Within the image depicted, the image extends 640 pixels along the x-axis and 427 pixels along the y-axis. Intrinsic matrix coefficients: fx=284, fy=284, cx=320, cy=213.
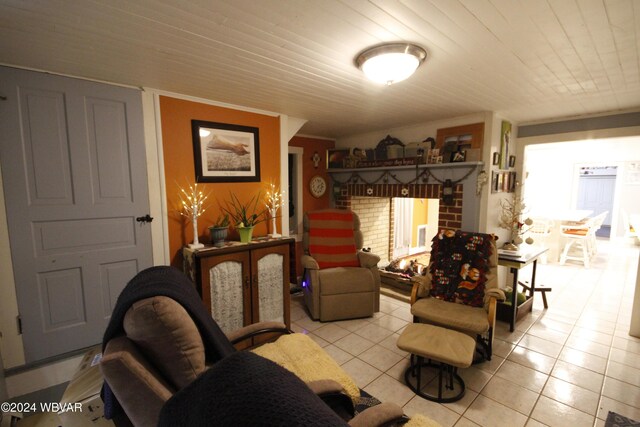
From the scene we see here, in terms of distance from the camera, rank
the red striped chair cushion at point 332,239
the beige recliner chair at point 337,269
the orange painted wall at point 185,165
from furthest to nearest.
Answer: the red striped chair cushion at point 332,239
the beige recliner chair at point 337,269
the orange painted wall at point 185,165

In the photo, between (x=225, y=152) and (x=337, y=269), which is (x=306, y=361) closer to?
(x=337, y=269)

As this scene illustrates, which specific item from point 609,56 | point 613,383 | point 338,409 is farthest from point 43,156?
point 613,383

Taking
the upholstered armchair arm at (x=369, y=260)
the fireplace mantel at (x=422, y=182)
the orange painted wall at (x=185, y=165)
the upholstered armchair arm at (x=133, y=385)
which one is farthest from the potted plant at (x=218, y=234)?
the fireplace mantel at (x=422, y=182)

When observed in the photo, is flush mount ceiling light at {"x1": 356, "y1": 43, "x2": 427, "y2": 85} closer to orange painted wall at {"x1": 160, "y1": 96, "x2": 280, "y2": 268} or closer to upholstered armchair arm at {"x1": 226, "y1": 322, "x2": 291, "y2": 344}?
orange painted wall at {"x1": 160, "y1": 96, "x2": 280, "y2": 268}

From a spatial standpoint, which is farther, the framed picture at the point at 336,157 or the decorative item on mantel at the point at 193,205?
the framed picture at the point at 336,157

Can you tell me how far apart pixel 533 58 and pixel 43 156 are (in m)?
3.39

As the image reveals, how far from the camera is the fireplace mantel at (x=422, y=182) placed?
3.23 meters

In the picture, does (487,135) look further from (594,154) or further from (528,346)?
(594,154)

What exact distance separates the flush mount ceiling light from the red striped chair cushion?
196 cm

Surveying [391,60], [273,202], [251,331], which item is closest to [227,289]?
[251,331]

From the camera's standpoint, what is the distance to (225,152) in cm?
289

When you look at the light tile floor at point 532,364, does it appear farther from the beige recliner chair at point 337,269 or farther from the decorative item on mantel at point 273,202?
the decorative item on mantel at point 273,202

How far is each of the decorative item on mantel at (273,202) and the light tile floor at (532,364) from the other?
110cm

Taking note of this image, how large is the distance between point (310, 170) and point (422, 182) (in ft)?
5.69
